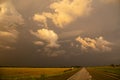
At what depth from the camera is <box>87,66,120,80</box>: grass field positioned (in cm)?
637

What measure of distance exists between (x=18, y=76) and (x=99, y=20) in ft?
8.12

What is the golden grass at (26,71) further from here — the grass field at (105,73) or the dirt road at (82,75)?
the grass field at (105,73)

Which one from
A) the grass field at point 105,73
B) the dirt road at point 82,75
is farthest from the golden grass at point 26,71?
the grass field at point 105,73

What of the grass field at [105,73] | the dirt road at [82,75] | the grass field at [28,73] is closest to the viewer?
the grass field at [28,73]

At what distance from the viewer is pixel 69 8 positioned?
247 inches

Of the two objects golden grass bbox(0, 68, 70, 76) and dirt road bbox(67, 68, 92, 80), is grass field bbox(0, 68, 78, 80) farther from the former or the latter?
dirt road bbox(67, 68, 92, 80)

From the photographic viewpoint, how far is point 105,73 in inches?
267

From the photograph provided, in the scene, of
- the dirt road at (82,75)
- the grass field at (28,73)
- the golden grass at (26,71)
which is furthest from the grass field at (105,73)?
the golden grass at (26,71)

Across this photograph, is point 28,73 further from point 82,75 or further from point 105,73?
point 105,73

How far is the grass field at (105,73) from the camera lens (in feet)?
20.9

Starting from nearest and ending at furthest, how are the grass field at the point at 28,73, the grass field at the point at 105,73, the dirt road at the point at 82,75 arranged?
1. the grass field at the point at 28,73
2. the dirt road at the point at 82,75
3. the grass field at the point at 105,73

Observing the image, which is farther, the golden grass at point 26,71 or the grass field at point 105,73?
the grass field at point 105,73

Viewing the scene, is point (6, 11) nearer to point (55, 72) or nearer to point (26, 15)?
point (26, 15)

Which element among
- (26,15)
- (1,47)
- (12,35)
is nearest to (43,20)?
(26,15)
